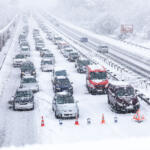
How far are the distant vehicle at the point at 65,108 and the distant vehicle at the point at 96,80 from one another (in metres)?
5.50

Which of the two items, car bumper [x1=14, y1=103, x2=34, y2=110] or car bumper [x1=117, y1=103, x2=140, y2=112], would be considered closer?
car bumper [x1=117, y1=103, x2=140, y2=112]

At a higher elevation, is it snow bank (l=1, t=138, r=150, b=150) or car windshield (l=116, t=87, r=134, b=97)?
car windshield (l=116, t=87, r=134, b=97)

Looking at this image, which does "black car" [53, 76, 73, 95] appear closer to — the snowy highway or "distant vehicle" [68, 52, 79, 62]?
the snowy highway

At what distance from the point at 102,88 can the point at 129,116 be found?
662 centimetres

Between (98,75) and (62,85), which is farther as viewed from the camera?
(98,75)

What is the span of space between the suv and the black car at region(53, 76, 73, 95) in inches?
202

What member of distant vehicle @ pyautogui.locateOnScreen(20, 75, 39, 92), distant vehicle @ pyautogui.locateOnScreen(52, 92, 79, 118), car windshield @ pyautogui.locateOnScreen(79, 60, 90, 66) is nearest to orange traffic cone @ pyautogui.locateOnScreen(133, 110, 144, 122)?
distant vehicle @ pyautogui.locateOnScreen(52, 92, 79, 118)

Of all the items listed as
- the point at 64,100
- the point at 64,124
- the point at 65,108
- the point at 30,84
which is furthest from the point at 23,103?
the point at 30,84

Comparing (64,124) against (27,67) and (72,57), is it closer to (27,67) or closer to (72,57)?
(27,67)

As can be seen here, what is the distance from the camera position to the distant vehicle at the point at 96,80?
99.1 ft

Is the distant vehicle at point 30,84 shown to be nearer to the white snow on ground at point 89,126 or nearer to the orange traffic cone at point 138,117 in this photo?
the white snow on ground at point 89,126

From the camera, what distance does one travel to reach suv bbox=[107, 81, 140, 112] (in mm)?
24359

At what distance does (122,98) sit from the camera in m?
24.6

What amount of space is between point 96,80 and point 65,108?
7492 mm
